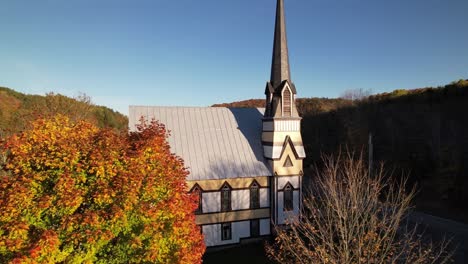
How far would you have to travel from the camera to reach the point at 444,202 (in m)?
25.1

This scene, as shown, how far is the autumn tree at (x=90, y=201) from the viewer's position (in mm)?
6832

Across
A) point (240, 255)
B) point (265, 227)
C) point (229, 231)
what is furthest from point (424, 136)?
point (240, 255)

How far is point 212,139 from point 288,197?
23.1 feet

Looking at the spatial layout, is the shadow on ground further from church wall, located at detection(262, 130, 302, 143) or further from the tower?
church wall, located at detection(262, 130, 302, 143)

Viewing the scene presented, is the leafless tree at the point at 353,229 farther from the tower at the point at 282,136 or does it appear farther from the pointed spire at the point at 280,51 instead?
the pointed spire at the point at 280,51

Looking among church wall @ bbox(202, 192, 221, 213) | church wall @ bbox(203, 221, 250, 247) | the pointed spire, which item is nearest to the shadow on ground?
church wall @ bbox(203, 221, 250, 247)

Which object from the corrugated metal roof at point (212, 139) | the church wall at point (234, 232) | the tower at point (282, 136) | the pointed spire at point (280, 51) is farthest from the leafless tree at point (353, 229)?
the pointed spire at point (280, 51)

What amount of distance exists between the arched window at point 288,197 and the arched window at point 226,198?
13.7 ft

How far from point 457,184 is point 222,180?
21.4 m

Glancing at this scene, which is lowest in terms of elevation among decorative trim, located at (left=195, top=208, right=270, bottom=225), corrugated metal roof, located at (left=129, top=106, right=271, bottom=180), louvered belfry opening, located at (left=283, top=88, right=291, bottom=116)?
decorative trim, located at (left=195, top=208, right=270, bottom=225)

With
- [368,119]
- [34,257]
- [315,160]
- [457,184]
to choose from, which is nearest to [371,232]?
[34,257]

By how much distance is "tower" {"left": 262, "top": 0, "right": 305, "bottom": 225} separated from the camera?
19.6 meters

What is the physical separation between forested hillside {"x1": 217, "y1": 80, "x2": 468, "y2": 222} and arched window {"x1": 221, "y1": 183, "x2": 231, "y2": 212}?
62.7 feet

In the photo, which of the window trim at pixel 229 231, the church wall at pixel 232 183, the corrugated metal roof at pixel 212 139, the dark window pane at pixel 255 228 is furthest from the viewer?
the dark window pane at pixel 255 228
